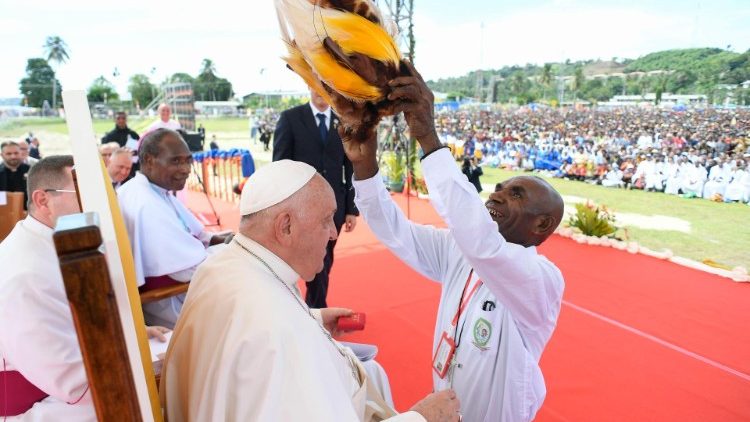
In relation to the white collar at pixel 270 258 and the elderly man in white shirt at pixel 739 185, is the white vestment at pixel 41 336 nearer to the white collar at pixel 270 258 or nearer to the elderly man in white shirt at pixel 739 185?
the white collar at pixel 270 258

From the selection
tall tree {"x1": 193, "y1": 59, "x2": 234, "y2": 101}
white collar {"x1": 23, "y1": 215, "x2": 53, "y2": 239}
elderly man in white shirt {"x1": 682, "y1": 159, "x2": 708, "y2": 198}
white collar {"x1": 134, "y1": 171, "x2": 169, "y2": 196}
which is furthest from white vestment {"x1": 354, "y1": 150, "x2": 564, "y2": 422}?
tall tree {"x1": 193, "y1": 59, "x2": 234, "y2": 101}

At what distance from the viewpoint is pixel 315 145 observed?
13.9 ft

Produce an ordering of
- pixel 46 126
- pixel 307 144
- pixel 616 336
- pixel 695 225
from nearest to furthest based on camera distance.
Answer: pixel 307 144 < pixel 616 336 < pixel 695 225 < pixel 46 126

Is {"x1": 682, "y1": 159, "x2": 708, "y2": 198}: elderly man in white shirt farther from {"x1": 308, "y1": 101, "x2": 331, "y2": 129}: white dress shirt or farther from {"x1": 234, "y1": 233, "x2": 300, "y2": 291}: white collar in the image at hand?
{"x1": 234, "y1": 233, "x2": 300, "y2": 291}: white collar

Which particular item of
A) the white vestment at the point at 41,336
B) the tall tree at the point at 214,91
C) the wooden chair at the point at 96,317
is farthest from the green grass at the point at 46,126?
the tall tree at the point at 214,91

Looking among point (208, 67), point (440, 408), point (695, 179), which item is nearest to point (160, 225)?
point (440, 408)

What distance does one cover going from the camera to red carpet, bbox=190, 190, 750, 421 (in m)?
3.50

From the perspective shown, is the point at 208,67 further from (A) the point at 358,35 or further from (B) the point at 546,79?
(A) the point at 358,35

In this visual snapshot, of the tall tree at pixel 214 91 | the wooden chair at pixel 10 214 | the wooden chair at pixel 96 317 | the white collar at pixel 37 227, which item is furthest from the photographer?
the tall tree at pixel 214 91

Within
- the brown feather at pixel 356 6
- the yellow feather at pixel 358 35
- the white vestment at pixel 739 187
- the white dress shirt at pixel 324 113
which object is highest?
the brown feather at pixel 356 6

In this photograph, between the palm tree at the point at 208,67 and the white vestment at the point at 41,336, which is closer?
the white vestment at the point at 41,336

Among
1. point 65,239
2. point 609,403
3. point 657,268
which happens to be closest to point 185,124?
point 657,268

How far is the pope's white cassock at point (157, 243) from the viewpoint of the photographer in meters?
2.98

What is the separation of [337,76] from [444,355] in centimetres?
132
